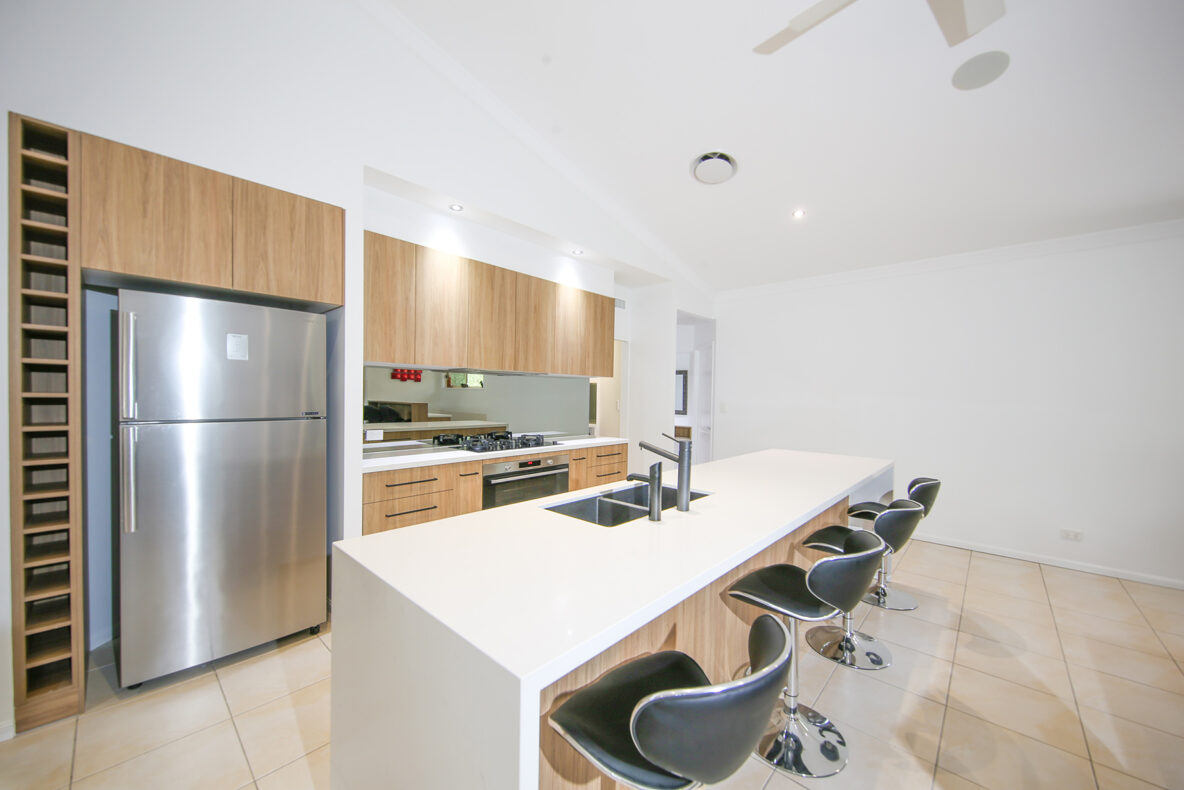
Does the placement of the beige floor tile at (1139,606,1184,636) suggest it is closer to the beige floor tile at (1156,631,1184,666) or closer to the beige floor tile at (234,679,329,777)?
the beige floor tile at (1156,631,1184,666)

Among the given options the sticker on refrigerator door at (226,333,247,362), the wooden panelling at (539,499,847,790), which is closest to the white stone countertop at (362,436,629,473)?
the sticker on refrigerator door at (226,333,247,362)

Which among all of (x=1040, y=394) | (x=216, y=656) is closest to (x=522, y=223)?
(x=216, y=656)

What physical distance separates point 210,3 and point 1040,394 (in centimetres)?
584

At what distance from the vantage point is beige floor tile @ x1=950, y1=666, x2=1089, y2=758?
1.79 m

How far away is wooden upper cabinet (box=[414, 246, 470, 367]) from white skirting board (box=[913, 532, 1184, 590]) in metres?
4.48

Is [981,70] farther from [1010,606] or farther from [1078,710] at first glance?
[1010,606]

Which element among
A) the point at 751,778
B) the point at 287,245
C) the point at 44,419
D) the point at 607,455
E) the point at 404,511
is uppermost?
the point at 287,245

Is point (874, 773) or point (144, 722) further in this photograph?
point (144, 722)

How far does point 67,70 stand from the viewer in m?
1.70

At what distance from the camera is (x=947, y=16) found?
1693 millimetres

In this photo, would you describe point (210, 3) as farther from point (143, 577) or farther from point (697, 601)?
point (697, 601)

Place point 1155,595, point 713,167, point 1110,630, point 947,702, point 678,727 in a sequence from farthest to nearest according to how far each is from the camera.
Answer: point 713,167 → point 1155,595 → point 1110,630 → point 947,702 → point 678,727

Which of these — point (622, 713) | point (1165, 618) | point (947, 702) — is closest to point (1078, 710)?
point (947, 702)

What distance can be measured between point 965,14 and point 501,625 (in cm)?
256
